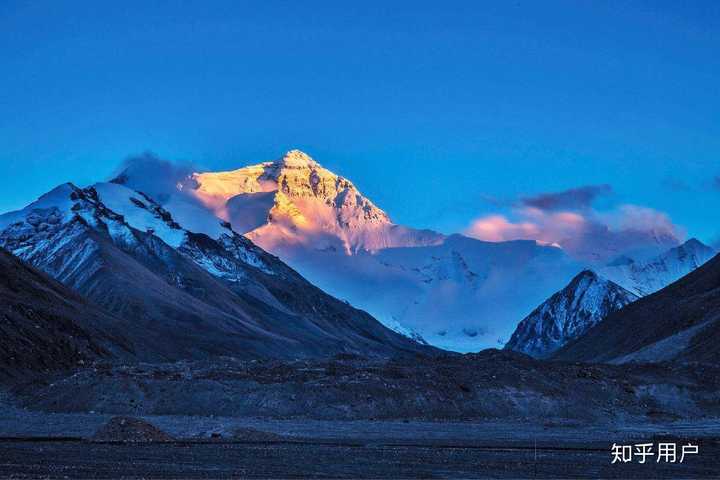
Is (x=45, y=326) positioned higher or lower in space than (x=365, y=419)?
higher

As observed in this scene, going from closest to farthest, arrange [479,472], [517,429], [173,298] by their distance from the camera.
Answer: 1. [479,472]
2. [517,429]
3. [173,298]

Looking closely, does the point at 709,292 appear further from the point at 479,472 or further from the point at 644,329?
the point at 479,472

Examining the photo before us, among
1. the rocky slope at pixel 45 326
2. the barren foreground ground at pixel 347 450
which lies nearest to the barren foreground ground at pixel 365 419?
the barren foreground ground at pixel 347 450

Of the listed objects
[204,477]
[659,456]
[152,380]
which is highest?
[152,380]

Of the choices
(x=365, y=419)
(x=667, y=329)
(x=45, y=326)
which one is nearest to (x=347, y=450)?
(x=365, y=419)

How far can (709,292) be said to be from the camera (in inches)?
5827

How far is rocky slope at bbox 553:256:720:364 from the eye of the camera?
119m

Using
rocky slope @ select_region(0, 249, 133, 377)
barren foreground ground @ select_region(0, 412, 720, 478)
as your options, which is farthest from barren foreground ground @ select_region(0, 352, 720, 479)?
rocky slope @ select_region(0, 249, 133, 377)

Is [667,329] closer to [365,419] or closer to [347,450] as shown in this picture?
[365,419]

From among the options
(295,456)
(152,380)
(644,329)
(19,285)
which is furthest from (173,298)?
(295,456)

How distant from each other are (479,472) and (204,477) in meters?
9.78

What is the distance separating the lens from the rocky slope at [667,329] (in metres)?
119

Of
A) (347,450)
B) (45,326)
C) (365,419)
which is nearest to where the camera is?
(347,450)

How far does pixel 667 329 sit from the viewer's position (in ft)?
471
